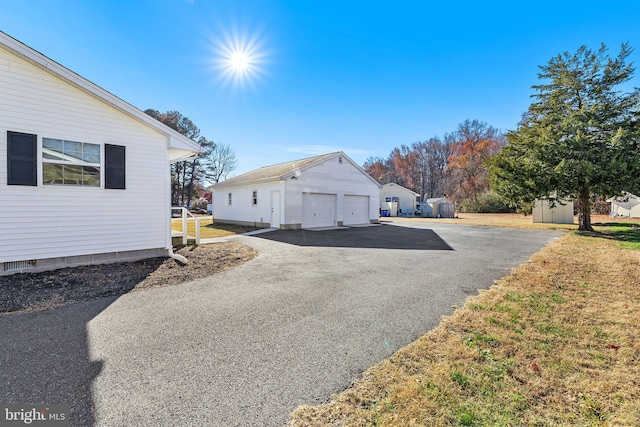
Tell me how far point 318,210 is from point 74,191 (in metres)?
12.3

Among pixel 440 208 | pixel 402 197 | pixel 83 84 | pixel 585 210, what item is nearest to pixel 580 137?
pixel 585 210

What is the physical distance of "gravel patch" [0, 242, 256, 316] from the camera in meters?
4.52

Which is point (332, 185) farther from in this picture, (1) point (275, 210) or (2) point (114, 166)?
(2) point (114, 166)

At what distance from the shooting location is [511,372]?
2.54 m

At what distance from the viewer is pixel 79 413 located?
2.02 metres

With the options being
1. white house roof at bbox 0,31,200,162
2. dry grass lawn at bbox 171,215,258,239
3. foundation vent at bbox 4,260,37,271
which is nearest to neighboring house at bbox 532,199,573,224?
dry grass lawn at bbox 171,215,258,239

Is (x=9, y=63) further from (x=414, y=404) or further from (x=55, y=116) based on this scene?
(x=414, y=404)

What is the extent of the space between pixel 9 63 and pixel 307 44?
10428mm

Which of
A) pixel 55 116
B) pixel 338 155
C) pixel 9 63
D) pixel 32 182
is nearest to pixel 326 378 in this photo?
pixel 32 182

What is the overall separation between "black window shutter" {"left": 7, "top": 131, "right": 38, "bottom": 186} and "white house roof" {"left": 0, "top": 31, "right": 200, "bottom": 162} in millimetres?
1504

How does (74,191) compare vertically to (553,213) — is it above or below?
above

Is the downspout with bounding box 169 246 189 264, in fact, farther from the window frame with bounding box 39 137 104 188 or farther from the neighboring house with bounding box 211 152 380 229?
the neighboring house with bounding box 211 152 380 229

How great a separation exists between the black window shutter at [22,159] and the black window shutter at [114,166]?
121cm

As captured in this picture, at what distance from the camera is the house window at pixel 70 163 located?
617cm
